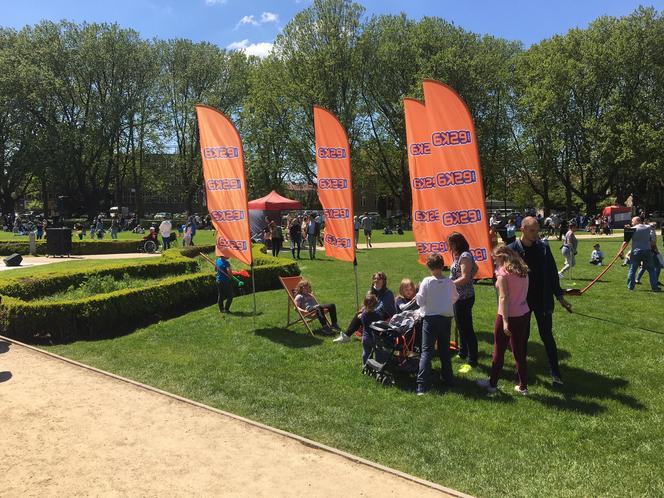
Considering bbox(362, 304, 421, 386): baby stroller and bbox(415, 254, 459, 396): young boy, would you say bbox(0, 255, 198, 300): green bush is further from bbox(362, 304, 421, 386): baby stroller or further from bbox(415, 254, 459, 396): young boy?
bbox(415, 254, 459, 396): young boy

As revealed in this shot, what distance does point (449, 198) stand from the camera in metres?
7.74

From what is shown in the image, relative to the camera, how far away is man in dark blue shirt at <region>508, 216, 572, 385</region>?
5.76 meters

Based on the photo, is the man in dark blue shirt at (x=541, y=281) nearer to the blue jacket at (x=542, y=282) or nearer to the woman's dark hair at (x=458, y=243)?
the blue jacket at (x=542, y=282)

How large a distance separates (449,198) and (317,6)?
3765cm

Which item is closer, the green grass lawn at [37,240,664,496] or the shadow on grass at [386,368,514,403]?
the green grass lawn at [37,240,664,496]

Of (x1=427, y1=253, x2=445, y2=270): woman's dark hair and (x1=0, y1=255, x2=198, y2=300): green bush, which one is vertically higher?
(x1=427, y1=253, x2=445, y2=270): woman's dark hair

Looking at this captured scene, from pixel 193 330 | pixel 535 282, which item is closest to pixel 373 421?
pixel 535 282

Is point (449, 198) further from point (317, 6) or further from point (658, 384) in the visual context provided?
point (317, 6)

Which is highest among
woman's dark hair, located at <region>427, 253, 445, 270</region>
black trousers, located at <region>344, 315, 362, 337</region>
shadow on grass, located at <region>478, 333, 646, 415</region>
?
woman's dark hair, located at <region>427, 253, 445, 270</region>

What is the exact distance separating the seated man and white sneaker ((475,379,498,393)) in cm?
324

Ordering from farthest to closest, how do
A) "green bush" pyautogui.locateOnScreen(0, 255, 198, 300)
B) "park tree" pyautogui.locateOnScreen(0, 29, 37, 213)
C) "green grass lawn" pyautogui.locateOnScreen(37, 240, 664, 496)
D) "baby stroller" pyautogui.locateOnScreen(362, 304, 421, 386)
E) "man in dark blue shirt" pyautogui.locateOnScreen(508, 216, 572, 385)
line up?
"park tree" pyautogui.locateOnScreen(0, 29, 37, 213)
"green bush" pyautogui.locateOnScreen(0, 255, 198, 300)
"baby stroller" pyautogui.locateOnScreen(362, 304, 421, 386)
"man in dark blue shirt" pyautogui.locateOnScreen(508, 216, 572, 385)
"green grass lawn" pyautogui.locateOnScreen(37, 240, 664, 496)

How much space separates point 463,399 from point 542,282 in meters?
1.64

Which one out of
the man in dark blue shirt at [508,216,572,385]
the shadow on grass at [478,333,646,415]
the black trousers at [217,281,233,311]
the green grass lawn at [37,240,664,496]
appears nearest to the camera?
the green grass lawn at [37,240,664,496]

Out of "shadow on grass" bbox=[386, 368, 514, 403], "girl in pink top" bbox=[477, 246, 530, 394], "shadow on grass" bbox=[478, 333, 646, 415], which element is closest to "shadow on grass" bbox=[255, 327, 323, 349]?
"shadow on grass" bbox=[386, 368, 514, 403]
